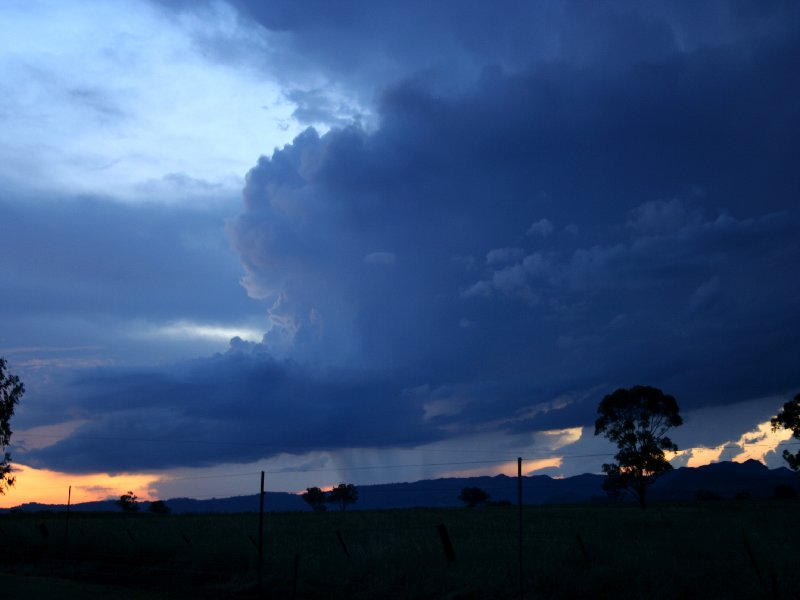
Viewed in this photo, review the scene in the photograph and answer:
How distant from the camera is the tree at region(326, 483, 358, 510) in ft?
578

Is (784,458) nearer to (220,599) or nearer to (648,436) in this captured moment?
(648,436)

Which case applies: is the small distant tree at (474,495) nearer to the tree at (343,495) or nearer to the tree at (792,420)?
the tree at (343,495)

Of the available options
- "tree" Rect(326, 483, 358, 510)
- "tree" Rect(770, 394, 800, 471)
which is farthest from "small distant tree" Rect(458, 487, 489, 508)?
"tree" Rect(770, 394, 800, 471)

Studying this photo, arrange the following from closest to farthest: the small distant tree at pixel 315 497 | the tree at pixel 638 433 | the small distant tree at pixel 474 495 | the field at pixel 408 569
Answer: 1. the field at pixel 408 569
2. the tree at pixel 638 433
3. the small distant tree at pixel 474 495
4. the small distant tree at pixel 315 497

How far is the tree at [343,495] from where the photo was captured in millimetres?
176250

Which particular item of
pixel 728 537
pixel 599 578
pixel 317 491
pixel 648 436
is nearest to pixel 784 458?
pixel 648 436

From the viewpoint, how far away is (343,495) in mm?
179375

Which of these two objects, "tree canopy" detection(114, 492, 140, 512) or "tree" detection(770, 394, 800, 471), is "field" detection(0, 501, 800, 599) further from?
"tree canopy" detection(114, 492, 140, 512)

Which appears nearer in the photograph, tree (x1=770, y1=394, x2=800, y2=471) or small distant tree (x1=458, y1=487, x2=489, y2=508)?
tree (x1=770, y1=394, x2=800, y2=471)

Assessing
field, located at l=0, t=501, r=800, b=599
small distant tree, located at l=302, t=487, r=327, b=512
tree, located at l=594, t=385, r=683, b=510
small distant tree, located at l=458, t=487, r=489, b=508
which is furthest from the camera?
small distant tree, located at l=302, t=487, r=327, b=512

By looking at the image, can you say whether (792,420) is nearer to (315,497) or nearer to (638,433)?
(638,433)

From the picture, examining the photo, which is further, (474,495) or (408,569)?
(474,495)

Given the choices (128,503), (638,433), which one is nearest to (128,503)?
(128,503)

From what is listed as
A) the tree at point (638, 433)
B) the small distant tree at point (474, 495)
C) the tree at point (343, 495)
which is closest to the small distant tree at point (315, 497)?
the tree at point (343, 495)
